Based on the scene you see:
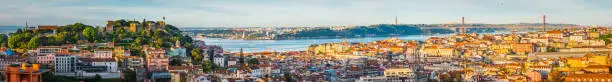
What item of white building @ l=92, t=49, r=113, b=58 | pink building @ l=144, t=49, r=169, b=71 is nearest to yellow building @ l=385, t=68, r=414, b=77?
pink building @ l=144, t=49, r=169, b=71

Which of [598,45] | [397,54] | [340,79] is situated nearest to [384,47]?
[397,54]

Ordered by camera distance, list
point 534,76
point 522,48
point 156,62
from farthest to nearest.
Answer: point 522,48 < point 534,76 < point 156,62

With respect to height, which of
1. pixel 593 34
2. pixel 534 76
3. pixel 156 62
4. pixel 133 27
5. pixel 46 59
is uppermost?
pixel 133 27

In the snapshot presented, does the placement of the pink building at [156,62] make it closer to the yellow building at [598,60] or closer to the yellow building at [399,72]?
the yellow building at [399,72]

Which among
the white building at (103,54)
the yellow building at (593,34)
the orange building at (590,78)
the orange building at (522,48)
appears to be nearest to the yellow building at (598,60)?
the orange building at (590,78)

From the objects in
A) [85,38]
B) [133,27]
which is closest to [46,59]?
[85,38]

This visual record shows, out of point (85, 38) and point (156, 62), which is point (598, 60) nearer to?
point (156, 62)

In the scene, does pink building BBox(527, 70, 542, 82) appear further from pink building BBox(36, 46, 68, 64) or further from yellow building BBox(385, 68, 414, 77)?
pink building BBox(36, 46, 68, 64)

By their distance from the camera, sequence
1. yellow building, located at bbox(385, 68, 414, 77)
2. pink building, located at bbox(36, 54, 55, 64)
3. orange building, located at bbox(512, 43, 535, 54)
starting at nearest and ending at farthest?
pink building, located at bbox(36, 54, 55, 64)
yellow building, located at bbox(385, 68, 414, 77)
orange building, located at bbox(512, 43, 535, 54)

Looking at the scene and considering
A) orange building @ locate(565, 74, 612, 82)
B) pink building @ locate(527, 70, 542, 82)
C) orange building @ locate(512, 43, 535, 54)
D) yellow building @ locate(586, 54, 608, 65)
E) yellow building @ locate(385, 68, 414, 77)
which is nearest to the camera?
orange building @ locate(565, 74, 612, 82)

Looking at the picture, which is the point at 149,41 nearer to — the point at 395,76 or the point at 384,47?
the point at 395,76

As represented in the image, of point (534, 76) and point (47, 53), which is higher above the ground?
point (47, 53)

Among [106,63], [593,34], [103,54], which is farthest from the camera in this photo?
[593,34]
